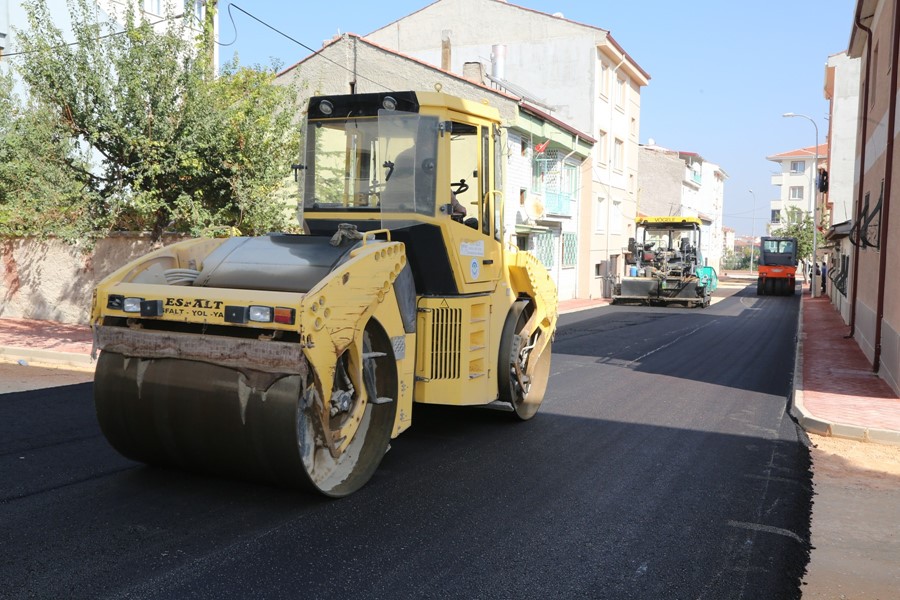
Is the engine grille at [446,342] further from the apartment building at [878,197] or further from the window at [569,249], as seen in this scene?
the window at [569,249]

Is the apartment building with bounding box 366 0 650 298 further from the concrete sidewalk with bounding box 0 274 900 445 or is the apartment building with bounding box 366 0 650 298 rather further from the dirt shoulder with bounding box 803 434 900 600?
the dirt shoulder with bounding box 803 434 900 600

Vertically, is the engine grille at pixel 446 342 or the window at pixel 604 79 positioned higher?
the window at pixel 604 79

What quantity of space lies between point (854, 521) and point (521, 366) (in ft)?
10.7

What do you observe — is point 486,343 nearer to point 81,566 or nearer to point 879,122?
point 81,566

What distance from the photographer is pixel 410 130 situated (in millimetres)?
6055

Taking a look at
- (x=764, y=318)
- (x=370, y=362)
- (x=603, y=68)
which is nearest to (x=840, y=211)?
(x=764, y=318)

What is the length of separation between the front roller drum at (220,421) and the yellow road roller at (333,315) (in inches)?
0.4

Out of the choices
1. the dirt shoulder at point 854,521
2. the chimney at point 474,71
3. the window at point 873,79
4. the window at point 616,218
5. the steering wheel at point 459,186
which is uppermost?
the chimney at point 474,71

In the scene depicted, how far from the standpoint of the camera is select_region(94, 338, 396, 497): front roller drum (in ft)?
15.2

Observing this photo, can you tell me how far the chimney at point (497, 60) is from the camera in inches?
1275

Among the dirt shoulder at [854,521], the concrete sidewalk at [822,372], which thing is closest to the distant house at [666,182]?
the concrete sidewalk at [822,372]

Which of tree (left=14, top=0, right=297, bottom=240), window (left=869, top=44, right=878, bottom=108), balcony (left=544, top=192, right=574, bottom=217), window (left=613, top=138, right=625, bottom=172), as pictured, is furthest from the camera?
window (left=613, top=138, right=625, bottom=172)

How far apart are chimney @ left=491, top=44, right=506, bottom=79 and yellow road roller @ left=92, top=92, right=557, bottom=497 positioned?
2678 cm

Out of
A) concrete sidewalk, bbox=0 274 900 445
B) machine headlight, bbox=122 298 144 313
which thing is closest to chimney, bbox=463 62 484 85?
concrete sidewalk, bbox=0 274 900 445
